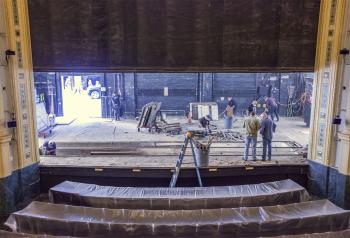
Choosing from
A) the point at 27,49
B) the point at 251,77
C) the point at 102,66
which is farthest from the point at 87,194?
the point at 251,77

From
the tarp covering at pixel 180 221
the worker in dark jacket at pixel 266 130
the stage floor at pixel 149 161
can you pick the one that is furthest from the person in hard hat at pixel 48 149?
the worker in dark jacket at pixel 266 130

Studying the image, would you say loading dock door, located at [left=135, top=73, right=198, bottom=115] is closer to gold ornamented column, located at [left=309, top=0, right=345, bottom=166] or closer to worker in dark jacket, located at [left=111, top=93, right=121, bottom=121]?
worker in dark jacket, located at [left=111, top=93, right=121, bottom=121]

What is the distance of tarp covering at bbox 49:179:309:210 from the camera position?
654 cm

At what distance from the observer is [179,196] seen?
6695 millimetres

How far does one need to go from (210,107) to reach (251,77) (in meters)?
3.80

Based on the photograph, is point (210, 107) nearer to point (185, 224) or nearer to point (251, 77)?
point (251, 77)

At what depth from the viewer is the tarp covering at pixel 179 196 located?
257 inches

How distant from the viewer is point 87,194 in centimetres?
683

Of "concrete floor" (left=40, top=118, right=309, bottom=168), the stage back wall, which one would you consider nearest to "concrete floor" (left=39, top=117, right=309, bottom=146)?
"concrete floor" (left=40, top=118, right=309, bottom=168)

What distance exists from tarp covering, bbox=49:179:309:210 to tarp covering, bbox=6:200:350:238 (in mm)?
470

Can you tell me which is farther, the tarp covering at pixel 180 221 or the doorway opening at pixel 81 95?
the doorway opening at pixel 81 95

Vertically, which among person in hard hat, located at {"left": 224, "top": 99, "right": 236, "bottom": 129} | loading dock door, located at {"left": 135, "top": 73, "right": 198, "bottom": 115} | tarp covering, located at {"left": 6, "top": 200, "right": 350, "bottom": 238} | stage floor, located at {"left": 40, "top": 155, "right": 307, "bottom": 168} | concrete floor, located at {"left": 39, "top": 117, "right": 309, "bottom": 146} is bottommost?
tarp covering, located at {"left": 6, "top": 200, "right": 350, "bottom": 238}

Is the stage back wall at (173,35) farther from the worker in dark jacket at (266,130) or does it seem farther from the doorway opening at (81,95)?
the doorway opening at (81,95)

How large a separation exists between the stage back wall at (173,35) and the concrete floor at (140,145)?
8.90 feet
